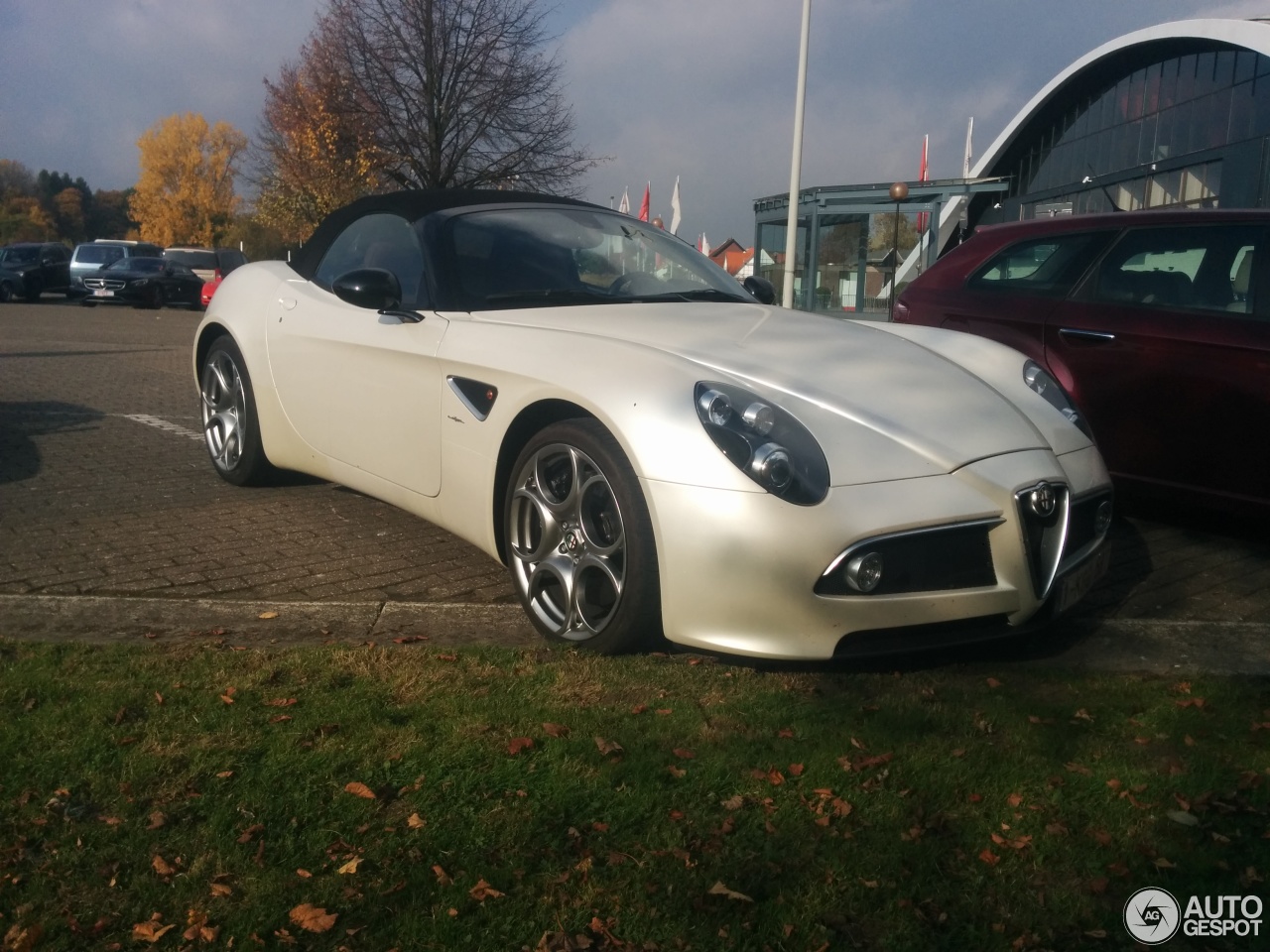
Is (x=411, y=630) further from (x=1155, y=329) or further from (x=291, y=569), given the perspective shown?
(x=1155, y=329)

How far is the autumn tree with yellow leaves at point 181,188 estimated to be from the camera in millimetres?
80250

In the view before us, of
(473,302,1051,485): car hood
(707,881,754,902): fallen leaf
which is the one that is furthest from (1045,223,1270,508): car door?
(707,881,754,902): fallen leaf

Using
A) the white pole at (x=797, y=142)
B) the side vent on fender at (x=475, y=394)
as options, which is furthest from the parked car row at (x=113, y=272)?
the side vent on fender at (x=475, y=394)

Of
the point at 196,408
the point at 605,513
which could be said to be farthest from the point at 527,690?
the point at 196,408

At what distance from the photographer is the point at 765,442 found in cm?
329

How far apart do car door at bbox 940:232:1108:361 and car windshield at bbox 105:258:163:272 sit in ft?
95.4

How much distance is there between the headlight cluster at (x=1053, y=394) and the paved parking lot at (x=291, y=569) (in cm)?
68

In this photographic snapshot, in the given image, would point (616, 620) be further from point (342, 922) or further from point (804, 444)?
point (342, 922)

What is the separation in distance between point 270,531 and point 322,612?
1.23 metres

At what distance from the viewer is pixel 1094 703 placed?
3.34 m

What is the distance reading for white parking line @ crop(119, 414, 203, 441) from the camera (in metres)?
7.74

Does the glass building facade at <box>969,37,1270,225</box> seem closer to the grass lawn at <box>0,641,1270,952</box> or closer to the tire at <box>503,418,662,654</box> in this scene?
the tire at <box>503,418,662,654</box>

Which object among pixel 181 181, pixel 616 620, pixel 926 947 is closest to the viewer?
pixel 926 947

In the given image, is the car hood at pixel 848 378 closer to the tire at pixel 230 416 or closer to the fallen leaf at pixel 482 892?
the fallen leaf at pixel 482 892
